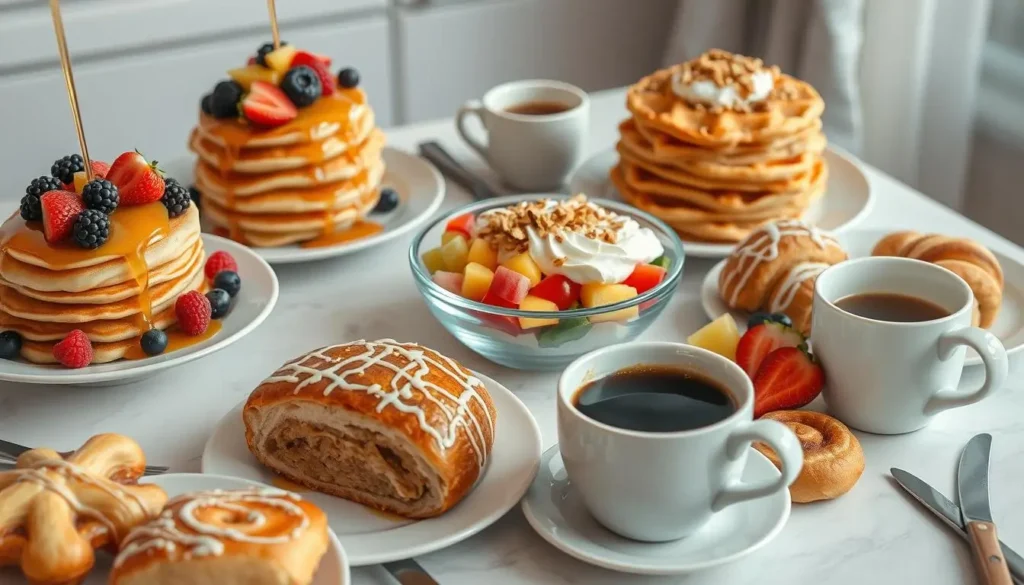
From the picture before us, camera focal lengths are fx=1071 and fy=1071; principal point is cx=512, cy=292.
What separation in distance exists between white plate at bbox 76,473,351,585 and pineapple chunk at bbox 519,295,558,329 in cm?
39

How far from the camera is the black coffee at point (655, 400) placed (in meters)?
1.02

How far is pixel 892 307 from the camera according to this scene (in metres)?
1.26

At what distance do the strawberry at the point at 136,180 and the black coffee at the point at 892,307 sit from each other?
84cm

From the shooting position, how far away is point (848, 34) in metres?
2.76

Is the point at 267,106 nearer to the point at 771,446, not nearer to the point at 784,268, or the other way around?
the point at 784,268

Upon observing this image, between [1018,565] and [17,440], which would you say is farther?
[17,440]

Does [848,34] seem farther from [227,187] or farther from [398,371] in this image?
[398,371]

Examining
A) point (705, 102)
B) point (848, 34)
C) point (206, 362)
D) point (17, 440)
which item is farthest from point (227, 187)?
point (848, 34)

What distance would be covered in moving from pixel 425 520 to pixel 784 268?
2.03 ft

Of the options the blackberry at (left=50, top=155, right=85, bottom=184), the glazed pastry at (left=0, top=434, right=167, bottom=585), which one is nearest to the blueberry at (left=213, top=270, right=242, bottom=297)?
the blackberry at (left=50, top=155, right=85, bottom=184)

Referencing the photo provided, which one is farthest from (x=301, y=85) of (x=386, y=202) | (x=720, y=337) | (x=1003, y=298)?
(x=1003, y=298)

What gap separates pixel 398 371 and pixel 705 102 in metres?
0.79

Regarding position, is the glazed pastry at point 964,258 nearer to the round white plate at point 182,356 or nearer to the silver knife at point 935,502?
the silver knife at point 935,502

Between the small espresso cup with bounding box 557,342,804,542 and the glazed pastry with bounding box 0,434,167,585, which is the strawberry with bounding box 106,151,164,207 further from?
the small espresso cup with bounding box 557,342,804,542
